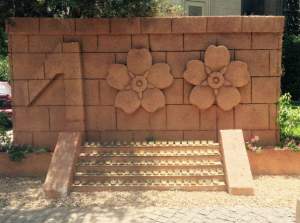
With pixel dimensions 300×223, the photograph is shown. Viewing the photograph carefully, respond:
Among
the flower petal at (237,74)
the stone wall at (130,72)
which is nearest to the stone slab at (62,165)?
the stone wall at (130,72)

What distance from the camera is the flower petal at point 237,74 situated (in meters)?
7.10

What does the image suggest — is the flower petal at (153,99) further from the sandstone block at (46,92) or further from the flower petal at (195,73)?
the sandstone block at (46,92)

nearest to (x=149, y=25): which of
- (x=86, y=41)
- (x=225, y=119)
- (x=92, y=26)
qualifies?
(x=92, y=26)

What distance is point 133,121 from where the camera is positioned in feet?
24.1

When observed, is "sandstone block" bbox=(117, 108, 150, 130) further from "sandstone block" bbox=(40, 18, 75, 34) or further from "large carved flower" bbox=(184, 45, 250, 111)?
"sandstone block" bbox=(40, 18, 75, 34)

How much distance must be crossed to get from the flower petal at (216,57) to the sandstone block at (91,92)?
171 centimetres

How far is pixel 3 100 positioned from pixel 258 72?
6.45 m

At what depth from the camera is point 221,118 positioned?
7.30 meters

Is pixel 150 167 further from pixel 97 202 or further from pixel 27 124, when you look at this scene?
pixel 27 124

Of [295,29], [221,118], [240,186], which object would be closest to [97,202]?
[240,186]

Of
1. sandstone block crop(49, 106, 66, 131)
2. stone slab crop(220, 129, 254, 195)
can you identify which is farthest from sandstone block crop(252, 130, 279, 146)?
sandstone block crop(49, 106, 66, 131)

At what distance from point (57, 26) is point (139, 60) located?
1.34m

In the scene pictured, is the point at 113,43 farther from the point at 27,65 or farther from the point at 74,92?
the point at 27,65

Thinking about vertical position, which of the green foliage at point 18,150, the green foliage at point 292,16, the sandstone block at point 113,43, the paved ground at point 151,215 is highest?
the green foliage at point 292,16
